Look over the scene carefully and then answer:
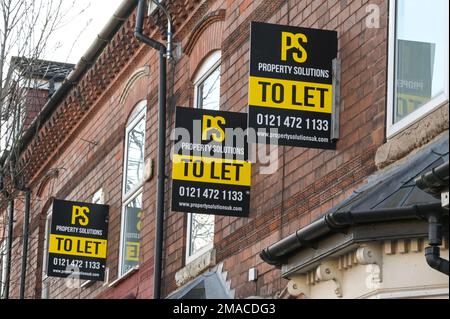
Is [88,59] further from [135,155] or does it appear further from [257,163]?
[257,163]

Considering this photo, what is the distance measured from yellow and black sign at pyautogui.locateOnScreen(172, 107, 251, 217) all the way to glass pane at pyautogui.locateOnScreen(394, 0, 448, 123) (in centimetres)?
300

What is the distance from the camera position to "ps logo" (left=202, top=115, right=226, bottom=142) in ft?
47.9

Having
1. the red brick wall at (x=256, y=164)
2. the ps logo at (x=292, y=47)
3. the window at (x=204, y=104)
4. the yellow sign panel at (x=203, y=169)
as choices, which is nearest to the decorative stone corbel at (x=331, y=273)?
the red brick wall at (x=256, y=164)

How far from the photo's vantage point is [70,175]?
79.7ft

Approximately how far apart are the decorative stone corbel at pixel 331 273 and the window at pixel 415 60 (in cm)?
162

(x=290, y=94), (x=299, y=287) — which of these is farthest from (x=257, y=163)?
(x=299, y=287)

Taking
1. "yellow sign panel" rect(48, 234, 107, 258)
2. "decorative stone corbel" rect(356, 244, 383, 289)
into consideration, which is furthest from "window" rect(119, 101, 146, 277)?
"decorative stone corbel" rect(356, 244, 383, 289)

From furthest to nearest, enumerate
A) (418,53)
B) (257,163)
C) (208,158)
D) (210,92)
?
(210,92), (257,163), (208,158), (418,53)

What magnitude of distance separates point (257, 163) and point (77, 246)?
611 cm

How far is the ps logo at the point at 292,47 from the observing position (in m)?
13.0

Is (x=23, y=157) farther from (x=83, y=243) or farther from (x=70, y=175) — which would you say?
(x=83, y=243)

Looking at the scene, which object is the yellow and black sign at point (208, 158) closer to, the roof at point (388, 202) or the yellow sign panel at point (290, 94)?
the yellow sign panel at point (290, 94)

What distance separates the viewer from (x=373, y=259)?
33.2 ft

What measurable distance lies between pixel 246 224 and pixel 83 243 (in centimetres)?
601
